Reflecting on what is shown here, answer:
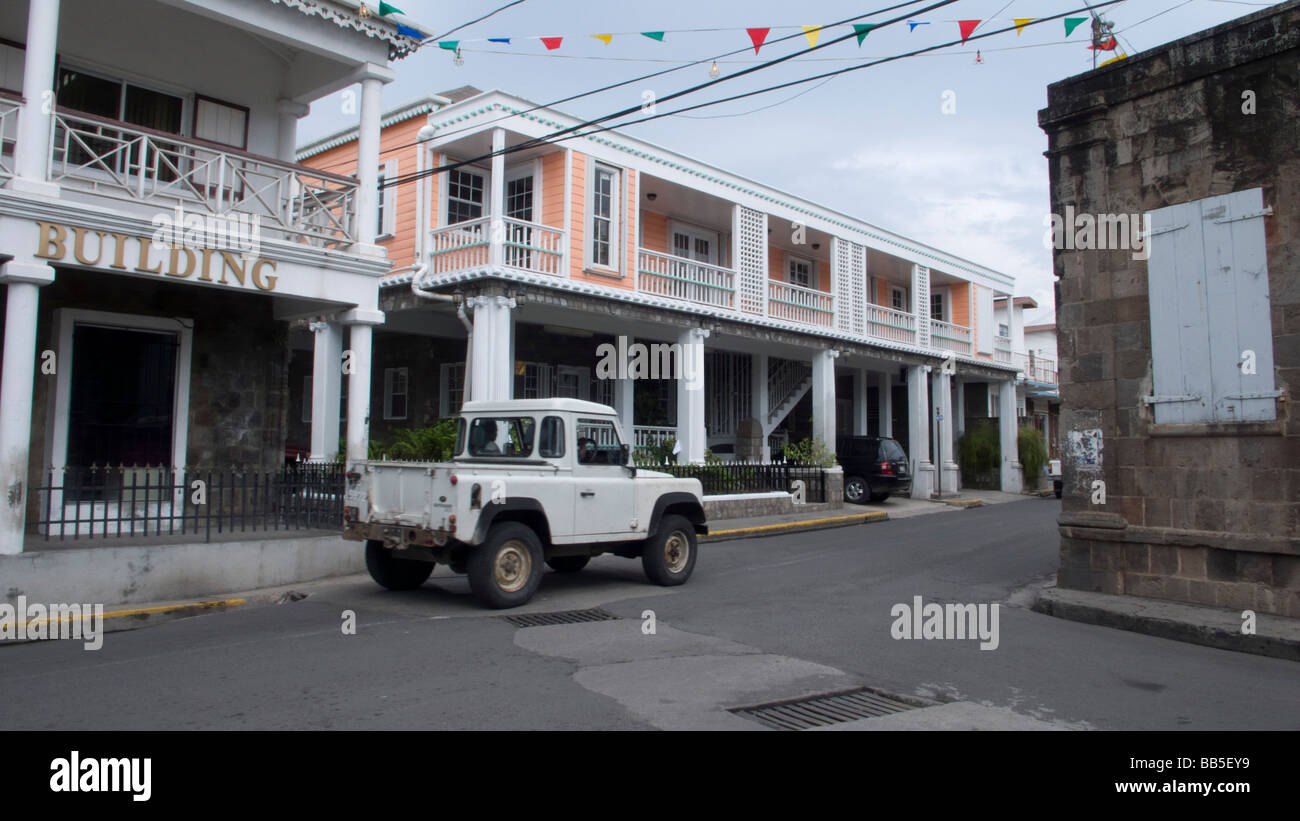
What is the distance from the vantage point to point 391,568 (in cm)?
A: 979

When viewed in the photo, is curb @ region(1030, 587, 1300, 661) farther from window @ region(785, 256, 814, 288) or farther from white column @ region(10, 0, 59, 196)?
window @ region(785, 256, 814, 288)

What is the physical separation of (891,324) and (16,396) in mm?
21390

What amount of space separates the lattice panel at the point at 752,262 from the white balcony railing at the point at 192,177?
9.95 metres

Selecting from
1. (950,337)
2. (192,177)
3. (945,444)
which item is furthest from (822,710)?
(950,337)

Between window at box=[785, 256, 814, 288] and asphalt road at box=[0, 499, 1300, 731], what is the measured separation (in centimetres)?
1602

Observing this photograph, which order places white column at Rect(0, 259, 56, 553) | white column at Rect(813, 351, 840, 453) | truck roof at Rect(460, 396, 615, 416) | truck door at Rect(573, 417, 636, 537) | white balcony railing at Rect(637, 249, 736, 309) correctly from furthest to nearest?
white column at Rect(813, 351, 840, 453)
white balcony railing at Rect(637, 249, 736, 309)
truck roof at Rect(460, 396, 615, 416)
truck door at Rect(573, 417, 636, 537)
white column at Rect(0, 259, 56, 553)

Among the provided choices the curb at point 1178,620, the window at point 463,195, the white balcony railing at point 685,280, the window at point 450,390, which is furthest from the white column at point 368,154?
the curb at point 1178,620

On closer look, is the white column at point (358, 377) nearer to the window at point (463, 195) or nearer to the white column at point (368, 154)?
the white column at point (368, 154)

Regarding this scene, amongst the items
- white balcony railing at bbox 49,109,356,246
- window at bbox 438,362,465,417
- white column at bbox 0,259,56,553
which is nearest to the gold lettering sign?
white column at bbox 0,259,56,553

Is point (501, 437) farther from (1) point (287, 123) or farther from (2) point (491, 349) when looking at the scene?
(1) point (287, 123)

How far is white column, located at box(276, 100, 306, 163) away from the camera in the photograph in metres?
13.3

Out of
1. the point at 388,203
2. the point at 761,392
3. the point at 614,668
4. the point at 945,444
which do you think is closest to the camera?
the point at 614,668

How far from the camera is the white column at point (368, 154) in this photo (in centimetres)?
1219
